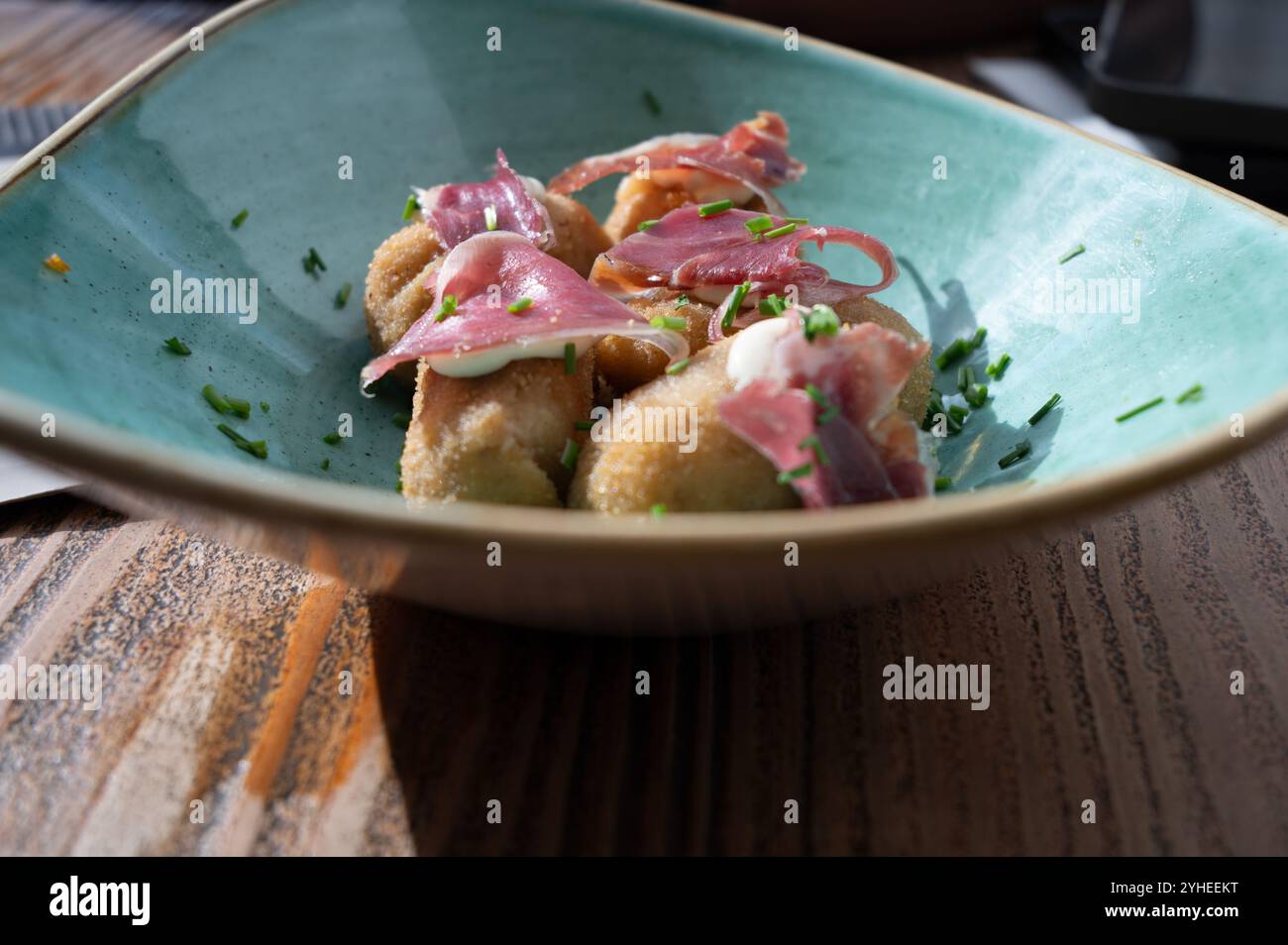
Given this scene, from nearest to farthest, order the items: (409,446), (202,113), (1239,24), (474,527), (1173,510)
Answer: (474,527), (409,446), (1173,510), (202,113), (1239,24)

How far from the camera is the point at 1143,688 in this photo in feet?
3.91

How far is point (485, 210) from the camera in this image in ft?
5.19

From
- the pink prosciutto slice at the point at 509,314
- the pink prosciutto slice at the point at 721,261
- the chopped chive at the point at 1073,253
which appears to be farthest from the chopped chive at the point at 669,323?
the chopped chive at the point at 1073,253

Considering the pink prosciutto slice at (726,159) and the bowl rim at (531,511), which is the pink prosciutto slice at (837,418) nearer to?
the bowl rim at (531,511)

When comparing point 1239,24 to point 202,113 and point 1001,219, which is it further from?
point 202,113

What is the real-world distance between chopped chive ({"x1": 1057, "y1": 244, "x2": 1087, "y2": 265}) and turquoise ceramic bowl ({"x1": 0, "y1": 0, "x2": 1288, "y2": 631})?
0.01m

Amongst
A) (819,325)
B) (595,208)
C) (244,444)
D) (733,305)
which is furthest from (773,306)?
(595,208)

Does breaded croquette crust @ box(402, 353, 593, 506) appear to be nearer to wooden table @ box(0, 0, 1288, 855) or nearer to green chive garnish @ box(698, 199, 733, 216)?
wooden table @ box(0, 0, 1288, 855)

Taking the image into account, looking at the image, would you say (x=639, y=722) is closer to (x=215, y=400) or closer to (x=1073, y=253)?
(x=215, y=400)

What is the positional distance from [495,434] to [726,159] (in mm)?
720

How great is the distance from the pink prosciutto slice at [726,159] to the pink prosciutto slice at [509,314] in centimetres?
40

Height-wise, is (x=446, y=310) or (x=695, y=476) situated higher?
(x=446, y=310)
